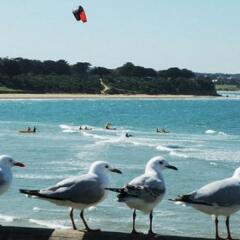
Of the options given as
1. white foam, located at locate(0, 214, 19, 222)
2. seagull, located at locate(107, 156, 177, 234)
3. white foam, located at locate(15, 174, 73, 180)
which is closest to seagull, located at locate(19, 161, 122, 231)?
seagull, located at locate(107, 156, 177, 234)

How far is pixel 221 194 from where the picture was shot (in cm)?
880

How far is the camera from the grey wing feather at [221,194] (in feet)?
28.7

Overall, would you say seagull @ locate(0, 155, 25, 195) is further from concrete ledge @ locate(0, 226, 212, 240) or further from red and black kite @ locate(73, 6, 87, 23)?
red and black kite @ locate(73, 6, 87, 23)

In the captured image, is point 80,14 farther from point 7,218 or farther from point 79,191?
point 7,218

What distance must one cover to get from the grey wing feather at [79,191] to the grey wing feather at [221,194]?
3.75 feet

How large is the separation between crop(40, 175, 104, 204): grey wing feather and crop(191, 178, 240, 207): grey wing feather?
3.75 ft

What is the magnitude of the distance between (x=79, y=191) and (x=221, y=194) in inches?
63.2

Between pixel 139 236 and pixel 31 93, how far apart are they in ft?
576

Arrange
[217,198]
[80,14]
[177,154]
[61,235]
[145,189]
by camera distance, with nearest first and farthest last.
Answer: [61,235]
[217,198]
[145,189]
[80,14]
[177,154]

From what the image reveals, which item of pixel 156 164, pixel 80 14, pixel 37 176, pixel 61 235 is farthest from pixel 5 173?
pixel 37 176

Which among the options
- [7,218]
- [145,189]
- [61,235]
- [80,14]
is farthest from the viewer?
[7,218]

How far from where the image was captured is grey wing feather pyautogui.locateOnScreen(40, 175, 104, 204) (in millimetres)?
8859

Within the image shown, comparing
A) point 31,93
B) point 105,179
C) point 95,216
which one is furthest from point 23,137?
point 31,93

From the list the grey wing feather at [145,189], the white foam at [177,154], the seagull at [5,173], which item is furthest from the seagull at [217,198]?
the white foam at [177,154]
